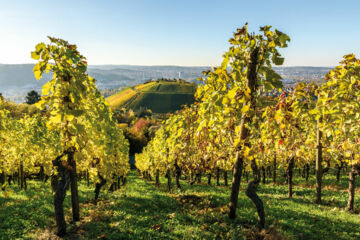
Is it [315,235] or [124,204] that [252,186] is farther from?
[124,204]

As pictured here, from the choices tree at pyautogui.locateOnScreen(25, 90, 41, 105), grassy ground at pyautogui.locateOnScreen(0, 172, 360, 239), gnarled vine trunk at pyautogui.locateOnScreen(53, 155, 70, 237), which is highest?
tree at pyautogui.locateOnScreen(25, 90, 41, 105)

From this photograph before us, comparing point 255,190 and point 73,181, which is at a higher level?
point 255,190

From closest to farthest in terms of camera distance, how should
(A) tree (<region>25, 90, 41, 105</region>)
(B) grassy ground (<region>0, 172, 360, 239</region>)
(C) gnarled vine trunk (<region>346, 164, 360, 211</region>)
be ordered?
(B) grassy ground (<region>0, 172, 360, 239</region>)
(C) gnarled vine trunk (<region>346, 164, 360, 211</region>)
(A) tree (<region>25, 90, 41, 105</region>)

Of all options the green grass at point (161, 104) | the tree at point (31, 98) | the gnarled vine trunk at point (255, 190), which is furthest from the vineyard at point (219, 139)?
the green grass at point (161, 104)

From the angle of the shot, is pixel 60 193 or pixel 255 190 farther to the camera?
pixel 60 193

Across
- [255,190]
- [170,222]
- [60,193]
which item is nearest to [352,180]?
[255,190]

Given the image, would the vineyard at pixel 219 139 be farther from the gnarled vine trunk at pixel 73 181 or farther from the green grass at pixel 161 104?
the green grass at pixel 161 104

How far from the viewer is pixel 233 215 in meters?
8.46

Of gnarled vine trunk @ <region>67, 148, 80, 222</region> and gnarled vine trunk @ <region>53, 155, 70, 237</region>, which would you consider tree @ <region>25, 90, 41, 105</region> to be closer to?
gnarled vine trunk @ <region>67, 148, 80, 222</region>

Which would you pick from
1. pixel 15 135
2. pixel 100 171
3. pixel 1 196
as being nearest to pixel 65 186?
pixel 100 171

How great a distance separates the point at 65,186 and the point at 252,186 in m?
7.09

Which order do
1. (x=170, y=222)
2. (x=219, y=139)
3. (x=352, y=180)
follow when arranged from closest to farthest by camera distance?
(x=219, y=139)
(x=170, y=222)
(x=352, y=180)

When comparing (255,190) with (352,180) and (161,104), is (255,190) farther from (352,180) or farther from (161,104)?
(161,104)

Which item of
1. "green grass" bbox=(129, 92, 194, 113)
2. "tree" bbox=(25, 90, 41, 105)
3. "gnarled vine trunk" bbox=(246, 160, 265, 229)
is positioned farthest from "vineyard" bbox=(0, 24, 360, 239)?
"green grass" bbox=(129, 92, 194, 113)
